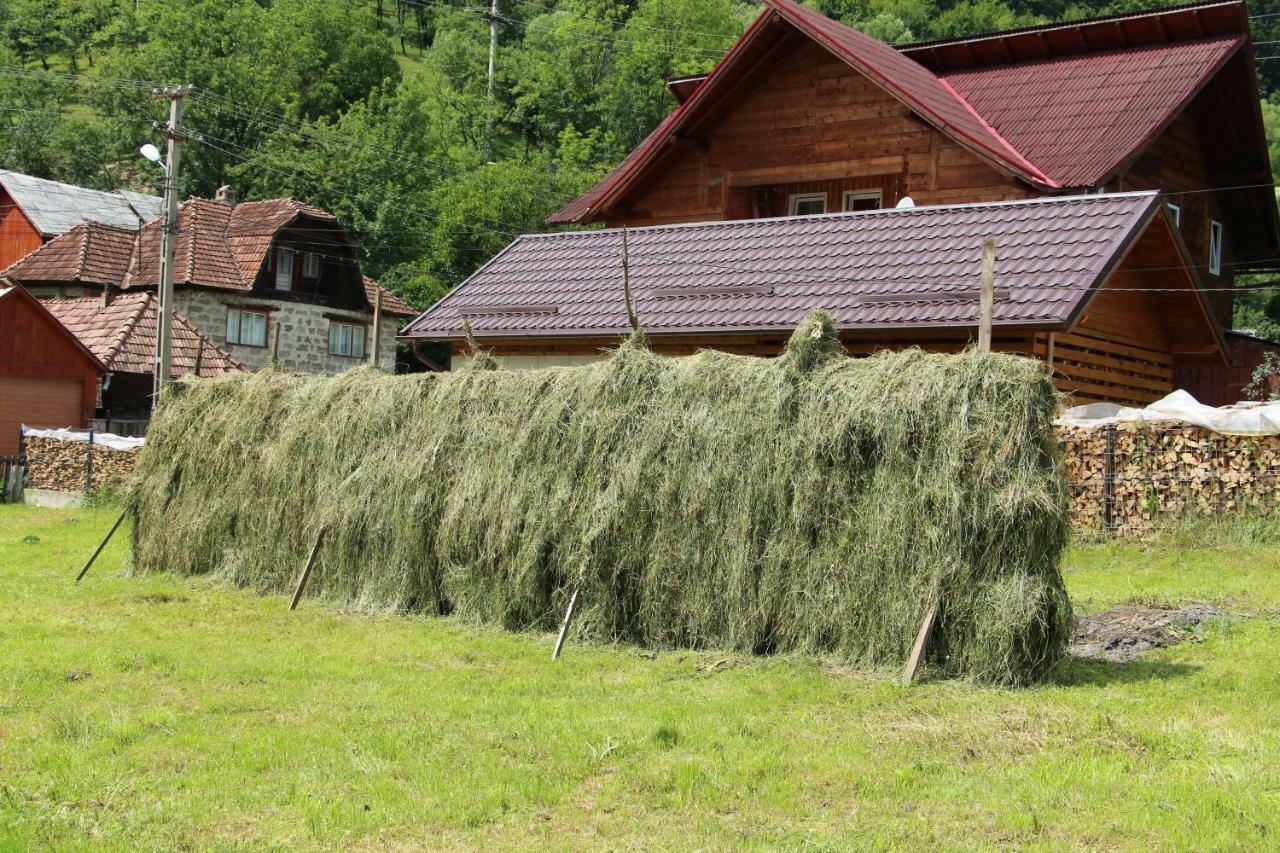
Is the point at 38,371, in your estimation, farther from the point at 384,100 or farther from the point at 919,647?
the point at 384,100

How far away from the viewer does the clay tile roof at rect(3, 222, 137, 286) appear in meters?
39.9

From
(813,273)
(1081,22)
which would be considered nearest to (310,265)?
(1081,22)

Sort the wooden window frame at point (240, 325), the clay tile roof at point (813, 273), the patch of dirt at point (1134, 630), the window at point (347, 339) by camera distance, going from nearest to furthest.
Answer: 1. the patch of dirt at point (1134, 630)
2. the clay tile roof at point (813, 273)
3. the wooden window frame at point (240, 325)
4. the window at point (347, 339)

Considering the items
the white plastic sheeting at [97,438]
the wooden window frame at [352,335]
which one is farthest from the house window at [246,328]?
the white plastic sheeting at [97,438]

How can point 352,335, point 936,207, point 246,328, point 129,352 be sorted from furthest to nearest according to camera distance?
1. point 352,335
2. point 246,328
3. point 129,352
4. point 936,207

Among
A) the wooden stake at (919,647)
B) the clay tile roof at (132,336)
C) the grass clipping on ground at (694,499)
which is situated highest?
the clay tile roof at (132,336)

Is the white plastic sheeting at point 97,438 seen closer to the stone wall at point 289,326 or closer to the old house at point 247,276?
the old house at point 247,276

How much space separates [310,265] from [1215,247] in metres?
30.6

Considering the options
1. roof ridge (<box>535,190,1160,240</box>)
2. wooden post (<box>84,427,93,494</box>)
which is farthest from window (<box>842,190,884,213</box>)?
wooden post (<box>84,427,93,494</box>)

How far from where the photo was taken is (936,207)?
17.9m

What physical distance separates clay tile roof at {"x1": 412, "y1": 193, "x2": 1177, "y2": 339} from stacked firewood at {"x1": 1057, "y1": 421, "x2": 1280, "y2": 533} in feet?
5.21

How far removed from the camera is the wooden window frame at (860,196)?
2234 centimetres

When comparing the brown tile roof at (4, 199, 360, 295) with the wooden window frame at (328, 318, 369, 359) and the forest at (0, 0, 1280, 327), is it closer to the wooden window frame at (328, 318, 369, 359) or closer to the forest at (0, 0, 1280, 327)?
the wooden window frame at (328, 318, 369, 359)

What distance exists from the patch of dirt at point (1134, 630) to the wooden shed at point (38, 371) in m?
27.2
